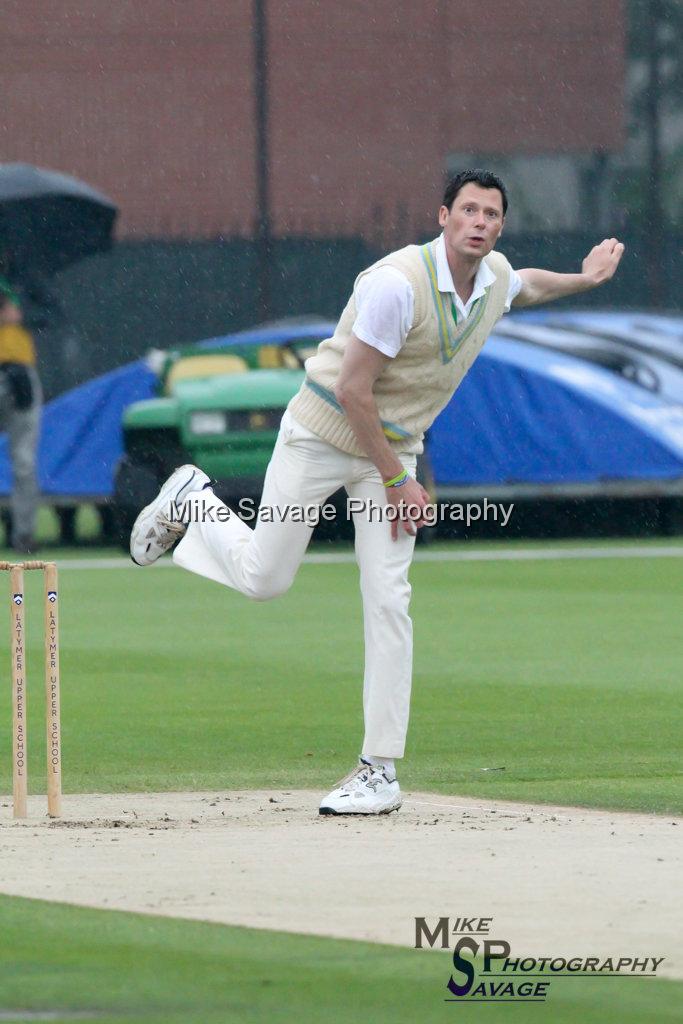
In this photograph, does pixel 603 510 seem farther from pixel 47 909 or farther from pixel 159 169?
pixel 47 909

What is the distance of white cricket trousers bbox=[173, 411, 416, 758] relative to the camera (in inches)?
303

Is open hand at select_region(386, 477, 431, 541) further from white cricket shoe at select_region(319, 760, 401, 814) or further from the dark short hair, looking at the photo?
the dark short hair

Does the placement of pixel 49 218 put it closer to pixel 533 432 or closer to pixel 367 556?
pixel 533 432

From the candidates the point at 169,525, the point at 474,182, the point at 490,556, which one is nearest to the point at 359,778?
the point at 169,525

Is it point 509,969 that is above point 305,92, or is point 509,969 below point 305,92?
below

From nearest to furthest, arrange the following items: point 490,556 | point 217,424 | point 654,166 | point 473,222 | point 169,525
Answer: point 473,222 → point 169,525 → point 490,556 → point 217,424 → point 654,166

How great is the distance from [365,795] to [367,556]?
2.59 feet

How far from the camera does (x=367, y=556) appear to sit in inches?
305

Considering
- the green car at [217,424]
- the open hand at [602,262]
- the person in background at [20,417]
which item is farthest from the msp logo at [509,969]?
the person in background at [20,417]

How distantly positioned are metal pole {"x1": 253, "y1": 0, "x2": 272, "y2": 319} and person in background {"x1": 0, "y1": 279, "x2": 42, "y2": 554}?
10423mm

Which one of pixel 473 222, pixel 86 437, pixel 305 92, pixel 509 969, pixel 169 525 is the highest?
pixel 305 92

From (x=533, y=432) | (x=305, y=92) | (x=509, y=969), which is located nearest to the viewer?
(x=509, y=969)

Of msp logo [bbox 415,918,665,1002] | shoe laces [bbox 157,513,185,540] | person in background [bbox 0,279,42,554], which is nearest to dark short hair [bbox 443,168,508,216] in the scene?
shoe laces [bbox 157,513,185,540]

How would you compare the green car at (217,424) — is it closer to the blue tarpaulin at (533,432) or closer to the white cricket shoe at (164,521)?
the blue tarpaulin at (533,432)
